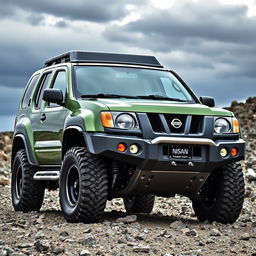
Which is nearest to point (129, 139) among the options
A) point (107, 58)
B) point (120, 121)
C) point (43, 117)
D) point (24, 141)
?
point (120, 121)

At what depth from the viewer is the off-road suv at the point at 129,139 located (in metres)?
8.38

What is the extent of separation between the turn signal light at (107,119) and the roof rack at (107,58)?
174cm

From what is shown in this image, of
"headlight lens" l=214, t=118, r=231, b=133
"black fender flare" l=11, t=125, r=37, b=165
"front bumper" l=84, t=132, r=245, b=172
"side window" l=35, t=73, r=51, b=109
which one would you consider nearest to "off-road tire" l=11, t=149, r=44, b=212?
"black fender flare" l=11, t=125, r=37, b=165

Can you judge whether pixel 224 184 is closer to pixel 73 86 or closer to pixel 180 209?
pixel 73 86

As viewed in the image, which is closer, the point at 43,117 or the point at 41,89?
the point at 43,117

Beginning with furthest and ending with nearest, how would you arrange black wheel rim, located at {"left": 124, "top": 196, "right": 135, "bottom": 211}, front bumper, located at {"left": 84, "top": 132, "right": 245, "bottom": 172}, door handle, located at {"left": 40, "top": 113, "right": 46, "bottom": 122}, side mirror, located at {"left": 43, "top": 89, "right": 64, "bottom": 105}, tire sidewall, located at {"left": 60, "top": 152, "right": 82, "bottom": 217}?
black wheel rim, located at {"left": 124, "top": 196, "right": 135, "bottom": 211} → door handle, located at {"left": 40, "top": 113, "right": 46, "bottom": 122} → side mirror, located at {"left": 43, "top": 89, "right": 64, "bottom": 105} → tire sidewall, located at {"left": 60, "top": 152, "right": 82, "bottom": 217} → front bumper, located at {"left": 84, "top": 132, "right": 245, "bottom": 172}

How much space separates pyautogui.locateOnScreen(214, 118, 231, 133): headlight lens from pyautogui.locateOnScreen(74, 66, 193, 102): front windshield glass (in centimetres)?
96

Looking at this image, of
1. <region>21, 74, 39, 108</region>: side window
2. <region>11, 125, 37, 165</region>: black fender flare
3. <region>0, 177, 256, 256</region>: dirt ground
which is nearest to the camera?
<region>0, 177, 256, 256</region>: dirt ground

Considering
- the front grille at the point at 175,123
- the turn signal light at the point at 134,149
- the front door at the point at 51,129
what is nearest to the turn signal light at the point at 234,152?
the front grille at the point at 175,123

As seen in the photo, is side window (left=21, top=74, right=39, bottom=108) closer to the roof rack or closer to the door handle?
the roof rack

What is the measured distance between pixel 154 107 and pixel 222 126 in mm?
952

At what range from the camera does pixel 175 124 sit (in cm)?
853

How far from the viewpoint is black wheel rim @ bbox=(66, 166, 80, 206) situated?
8.95 metres

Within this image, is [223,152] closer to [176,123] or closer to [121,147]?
[176,123]
